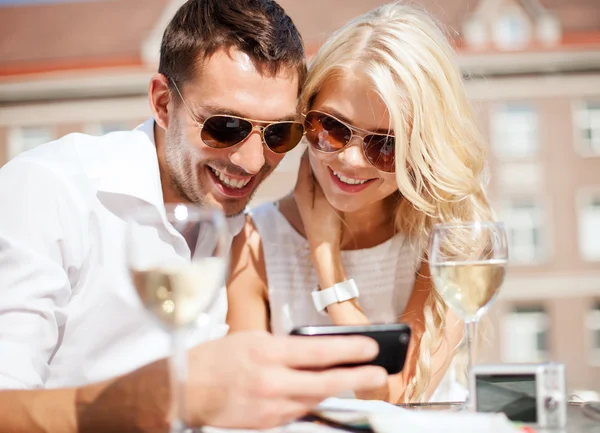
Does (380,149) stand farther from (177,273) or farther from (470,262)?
(177,273)

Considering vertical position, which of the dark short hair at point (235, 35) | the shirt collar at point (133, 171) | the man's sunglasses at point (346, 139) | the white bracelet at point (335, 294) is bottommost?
the white bracelet at point (335, 294)

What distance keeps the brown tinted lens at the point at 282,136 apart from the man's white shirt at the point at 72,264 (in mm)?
333

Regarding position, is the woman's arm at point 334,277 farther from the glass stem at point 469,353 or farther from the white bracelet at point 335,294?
the glass stem at point 469,353

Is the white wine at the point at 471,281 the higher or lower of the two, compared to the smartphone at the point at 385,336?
higher

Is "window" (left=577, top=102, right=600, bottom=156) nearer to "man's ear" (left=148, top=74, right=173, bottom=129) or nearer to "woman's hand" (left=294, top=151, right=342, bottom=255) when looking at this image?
"woman's hand" (left=294, top=151, right=342, bottom=255)

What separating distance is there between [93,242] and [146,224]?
0.92m

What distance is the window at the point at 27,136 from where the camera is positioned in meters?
22.6

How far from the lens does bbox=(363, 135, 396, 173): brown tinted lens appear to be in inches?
93.8

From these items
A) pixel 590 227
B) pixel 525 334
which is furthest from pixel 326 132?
pixel 590 227

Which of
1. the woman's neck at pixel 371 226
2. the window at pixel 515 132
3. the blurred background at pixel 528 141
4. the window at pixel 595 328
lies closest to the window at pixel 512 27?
the blurred background at pixel 528 141

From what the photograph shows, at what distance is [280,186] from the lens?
838 inches

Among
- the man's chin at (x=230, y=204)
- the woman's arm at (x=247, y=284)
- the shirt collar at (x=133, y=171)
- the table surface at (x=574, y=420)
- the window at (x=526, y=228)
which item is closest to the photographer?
the table surface at (x=574, y=420)

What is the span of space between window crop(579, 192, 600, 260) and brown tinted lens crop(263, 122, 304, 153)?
20.5m

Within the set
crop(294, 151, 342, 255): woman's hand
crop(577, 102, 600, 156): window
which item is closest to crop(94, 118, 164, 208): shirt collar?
crop(294, 151, 342, 255): woman's hand
